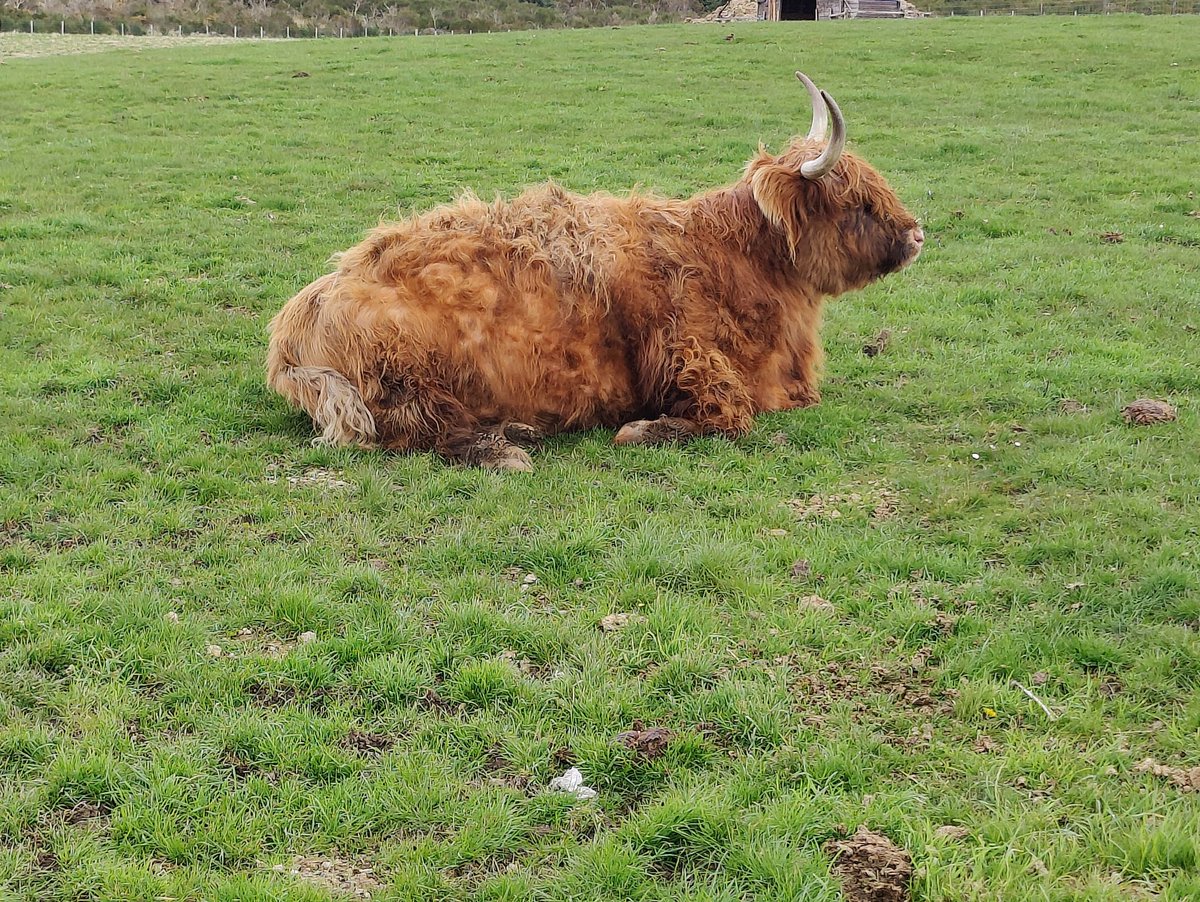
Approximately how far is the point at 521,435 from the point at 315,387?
121 cm

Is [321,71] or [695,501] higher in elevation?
[321,71]

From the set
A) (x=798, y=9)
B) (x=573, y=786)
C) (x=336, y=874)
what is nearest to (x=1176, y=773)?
(x=573, y=786)

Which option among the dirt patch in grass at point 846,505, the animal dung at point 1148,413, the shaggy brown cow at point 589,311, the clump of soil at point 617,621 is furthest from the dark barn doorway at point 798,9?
the clump of soil at point 617,621

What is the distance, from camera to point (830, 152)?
6.27 meters

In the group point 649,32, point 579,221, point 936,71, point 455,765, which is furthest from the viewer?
point 649,32

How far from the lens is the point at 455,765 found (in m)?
3.37

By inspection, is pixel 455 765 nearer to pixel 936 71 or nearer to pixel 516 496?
pixel 516 496

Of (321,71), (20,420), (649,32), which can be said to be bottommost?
(20,420)

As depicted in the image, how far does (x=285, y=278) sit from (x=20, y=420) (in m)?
3.49

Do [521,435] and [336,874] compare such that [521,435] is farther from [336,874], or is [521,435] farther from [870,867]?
[870,867]

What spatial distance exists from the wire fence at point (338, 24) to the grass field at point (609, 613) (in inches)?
1400

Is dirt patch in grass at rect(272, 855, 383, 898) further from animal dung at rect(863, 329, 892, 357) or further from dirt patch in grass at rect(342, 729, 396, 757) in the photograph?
animal dung at rect(863, 329, 892, 357)

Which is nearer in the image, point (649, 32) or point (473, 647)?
point (473, 647)

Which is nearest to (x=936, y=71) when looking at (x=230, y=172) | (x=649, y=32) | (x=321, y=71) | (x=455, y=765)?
(x=649, y=32)
